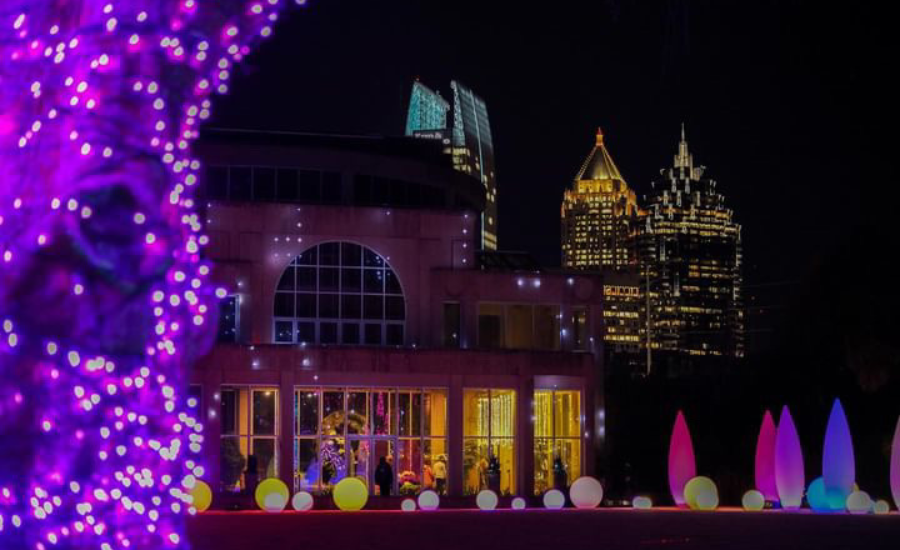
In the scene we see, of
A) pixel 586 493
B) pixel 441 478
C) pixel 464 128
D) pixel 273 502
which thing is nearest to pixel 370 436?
pixel 441 478

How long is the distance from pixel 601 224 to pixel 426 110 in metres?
56.7

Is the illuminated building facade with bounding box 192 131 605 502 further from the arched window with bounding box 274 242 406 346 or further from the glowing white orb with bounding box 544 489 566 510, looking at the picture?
the glowing white orb with bounding box 544 489 566 510

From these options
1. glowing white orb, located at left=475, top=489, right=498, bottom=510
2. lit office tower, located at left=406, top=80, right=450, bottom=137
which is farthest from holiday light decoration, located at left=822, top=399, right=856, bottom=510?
lit office tower, located at left=406, top=80, right=450, bottom=137

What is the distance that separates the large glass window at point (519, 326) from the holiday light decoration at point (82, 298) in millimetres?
36074

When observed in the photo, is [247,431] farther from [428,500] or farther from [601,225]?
[601,225]

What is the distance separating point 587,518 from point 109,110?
21.0 metres

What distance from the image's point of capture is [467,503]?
41312 millimetres

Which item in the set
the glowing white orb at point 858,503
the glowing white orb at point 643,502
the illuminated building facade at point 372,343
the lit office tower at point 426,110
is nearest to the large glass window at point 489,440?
the illuminated building facade at point 372,343

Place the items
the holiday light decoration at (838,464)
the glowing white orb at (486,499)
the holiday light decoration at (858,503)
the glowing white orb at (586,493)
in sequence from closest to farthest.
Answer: the holiday light decoration at (858,503) < the holiday light decoration at (838,464) < the glowing white orb at (486,499) < the glowing white orb at (586,493)

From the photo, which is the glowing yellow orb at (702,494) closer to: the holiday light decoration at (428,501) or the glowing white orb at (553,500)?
the glowing white orb at (553,500)

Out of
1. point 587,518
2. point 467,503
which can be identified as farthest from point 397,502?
point 587,518

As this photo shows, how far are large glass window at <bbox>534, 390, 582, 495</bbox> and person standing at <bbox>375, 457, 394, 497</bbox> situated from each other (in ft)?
17.9

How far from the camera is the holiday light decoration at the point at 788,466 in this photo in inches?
1421

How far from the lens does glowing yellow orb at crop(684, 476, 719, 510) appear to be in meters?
36.6
